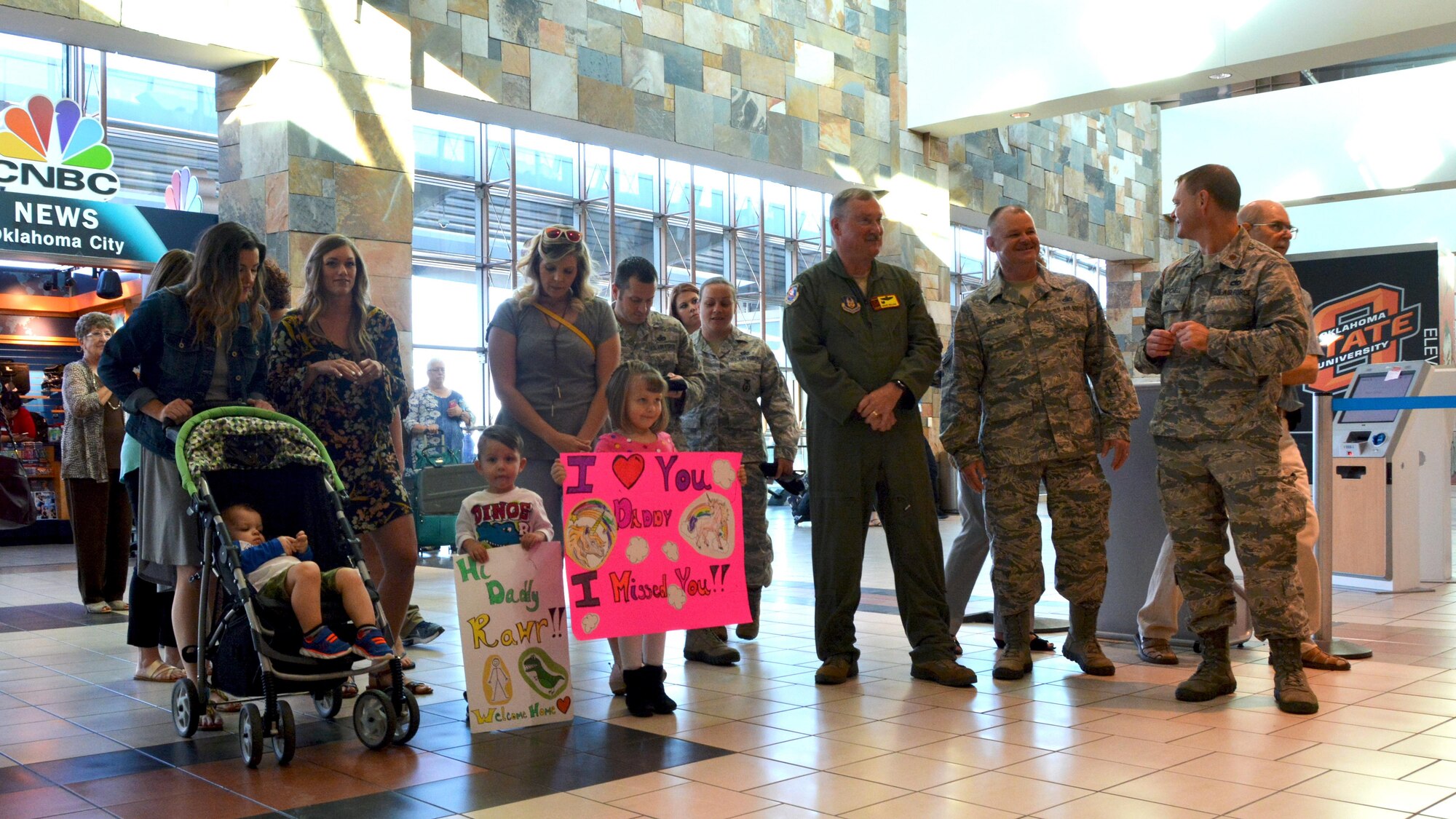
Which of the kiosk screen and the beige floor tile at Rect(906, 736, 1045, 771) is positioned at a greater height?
the kiosk screen

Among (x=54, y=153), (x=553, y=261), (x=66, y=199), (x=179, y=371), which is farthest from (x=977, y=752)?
(x=54, y=153)

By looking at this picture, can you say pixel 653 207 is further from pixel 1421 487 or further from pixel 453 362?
pixel 1421 487

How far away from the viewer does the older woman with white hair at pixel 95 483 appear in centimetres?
649

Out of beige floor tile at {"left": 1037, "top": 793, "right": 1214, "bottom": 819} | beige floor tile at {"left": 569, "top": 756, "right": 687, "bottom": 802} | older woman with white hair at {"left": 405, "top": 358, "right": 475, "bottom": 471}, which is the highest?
older woman with white hair at {"left": 405, "top": 358, "right": 475, "bottom": 471}

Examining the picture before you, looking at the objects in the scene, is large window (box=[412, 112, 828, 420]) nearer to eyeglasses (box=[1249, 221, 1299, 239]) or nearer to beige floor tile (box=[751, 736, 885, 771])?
eyeglasses (box=[1249, 221, 1299, 239])

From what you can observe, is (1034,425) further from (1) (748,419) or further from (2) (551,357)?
(2) (551,357)

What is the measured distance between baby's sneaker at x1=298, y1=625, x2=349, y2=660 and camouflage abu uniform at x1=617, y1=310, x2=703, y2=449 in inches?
68.5

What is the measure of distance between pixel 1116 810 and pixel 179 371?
10.0ft

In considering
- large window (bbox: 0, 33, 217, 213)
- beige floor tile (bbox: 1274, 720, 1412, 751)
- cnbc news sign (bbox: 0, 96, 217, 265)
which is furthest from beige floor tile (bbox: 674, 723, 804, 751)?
large window (bbox: 0, 33, 217, 213)

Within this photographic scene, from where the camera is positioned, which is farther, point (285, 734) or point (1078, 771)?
point (285, 734)

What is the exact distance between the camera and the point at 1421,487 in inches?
288

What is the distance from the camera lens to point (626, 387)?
13.2 feet

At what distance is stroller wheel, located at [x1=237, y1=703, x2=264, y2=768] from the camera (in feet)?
10.5

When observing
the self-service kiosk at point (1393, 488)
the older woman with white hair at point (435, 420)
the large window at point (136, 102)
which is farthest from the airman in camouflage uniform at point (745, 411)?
the large window at point (136, 102)
